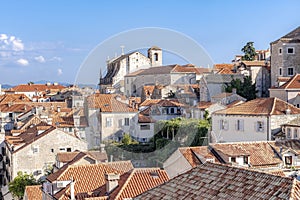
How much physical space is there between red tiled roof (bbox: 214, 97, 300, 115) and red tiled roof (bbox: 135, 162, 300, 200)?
1980 cm

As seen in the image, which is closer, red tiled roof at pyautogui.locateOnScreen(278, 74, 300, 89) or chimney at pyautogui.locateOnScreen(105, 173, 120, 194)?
chimney at pyautogui.locateOnScreen(105, 173, 120, 194)

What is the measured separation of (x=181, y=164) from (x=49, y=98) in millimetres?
58336

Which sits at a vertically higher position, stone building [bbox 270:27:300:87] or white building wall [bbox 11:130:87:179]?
stone building [bbox 270:27:300:87]

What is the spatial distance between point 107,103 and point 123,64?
1.89m

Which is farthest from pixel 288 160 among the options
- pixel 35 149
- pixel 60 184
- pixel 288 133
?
pixel 35 149

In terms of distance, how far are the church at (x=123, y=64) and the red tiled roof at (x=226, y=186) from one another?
25.7ft

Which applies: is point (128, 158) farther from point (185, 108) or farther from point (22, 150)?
point (22, 150)

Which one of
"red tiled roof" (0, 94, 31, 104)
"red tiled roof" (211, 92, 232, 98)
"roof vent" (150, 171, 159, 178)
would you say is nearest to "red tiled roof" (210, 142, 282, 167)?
"roof vent" (150, 171, 159, 178)

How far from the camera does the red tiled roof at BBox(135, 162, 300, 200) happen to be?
816cm

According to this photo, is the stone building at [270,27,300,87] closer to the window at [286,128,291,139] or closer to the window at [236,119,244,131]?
the window at [236,119,244,131]

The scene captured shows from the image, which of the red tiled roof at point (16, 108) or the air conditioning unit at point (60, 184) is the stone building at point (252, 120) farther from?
the red tiled roof at point (16, 108)

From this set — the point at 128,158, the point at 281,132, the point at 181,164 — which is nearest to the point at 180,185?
the point at 181,164

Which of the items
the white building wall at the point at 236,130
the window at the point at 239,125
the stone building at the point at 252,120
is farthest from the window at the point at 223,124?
the window at the point at 239,125

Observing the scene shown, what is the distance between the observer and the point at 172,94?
27578 mm
